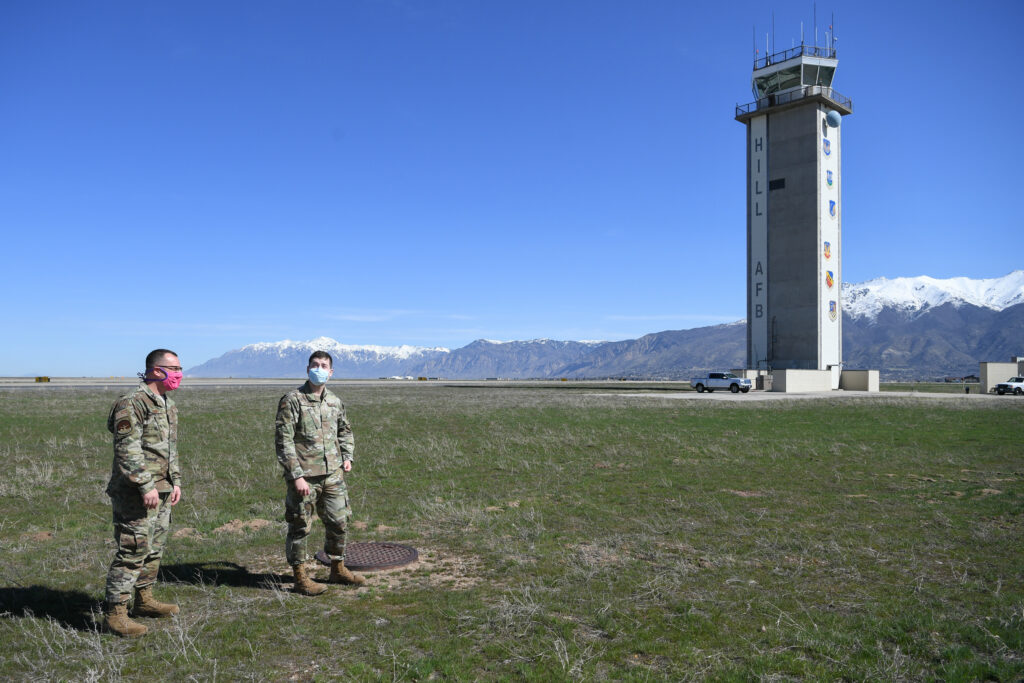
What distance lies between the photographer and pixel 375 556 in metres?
8.47

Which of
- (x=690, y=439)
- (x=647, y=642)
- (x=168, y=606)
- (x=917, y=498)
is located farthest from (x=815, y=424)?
(x=168, y=606)

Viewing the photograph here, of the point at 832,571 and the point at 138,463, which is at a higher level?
the point at 138,463

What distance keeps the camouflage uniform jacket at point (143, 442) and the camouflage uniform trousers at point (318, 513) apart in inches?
46.6

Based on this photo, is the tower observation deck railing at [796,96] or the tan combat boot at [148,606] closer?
the tan combat boot at [148,606]

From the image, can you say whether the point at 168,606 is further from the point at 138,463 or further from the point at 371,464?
the point at 371,464

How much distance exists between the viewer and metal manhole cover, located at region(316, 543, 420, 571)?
8.04 metres

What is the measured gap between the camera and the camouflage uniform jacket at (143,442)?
600cm

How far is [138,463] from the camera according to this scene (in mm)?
5996

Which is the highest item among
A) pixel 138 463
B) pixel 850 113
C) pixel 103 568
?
pixel 850 113

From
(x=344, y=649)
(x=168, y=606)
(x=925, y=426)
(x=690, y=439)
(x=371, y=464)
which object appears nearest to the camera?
(x=344, y=649)

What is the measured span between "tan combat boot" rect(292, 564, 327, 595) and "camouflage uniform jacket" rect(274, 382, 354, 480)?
1.03 m

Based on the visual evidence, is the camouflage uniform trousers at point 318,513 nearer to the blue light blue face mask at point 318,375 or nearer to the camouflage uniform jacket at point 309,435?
the camouflage uniform jacket at point 309,435

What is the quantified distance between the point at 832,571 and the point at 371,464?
11367mm

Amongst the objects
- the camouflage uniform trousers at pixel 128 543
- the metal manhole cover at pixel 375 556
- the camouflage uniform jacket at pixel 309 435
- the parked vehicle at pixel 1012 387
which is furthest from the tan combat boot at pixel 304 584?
the parked vehicle at pixel 1012 387
